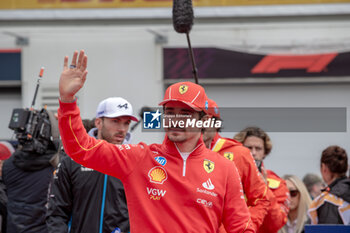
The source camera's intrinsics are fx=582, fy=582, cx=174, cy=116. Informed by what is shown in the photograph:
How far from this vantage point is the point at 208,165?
11.5ft

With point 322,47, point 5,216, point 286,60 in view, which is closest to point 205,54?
point 286,60

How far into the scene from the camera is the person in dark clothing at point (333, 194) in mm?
5594

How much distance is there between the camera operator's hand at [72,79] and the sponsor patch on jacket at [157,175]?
0.65 m

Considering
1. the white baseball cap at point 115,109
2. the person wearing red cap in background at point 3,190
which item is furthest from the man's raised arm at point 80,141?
the person wearing red cap in background at point 3,190

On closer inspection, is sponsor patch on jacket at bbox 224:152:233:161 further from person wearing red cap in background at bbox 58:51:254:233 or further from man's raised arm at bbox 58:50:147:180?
man's raised arm at bbox 58:50:147:180

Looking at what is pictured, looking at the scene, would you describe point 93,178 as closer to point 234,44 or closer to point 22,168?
point 22,168

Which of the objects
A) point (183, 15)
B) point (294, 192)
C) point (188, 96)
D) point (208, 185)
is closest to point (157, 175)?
point (208, 185)

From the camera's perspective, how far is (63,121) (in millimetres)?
3062

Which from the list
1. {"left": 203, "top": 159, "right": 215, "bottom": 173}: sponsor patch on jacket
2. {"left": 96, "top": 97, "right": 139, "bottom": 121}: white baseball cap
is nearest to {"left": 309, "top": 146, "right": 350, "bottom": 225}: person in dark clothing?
{"left": 96, "top": 97, "right": 139, "bottom": 121}: white baseball cap

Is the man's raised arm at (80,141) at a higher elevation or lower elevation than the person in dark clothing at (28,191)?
higher

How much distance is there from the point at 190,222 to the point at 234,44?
9009 mm

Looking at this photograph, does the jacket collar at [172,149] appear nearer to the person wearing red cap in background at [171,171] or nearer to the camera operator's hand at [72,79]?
the person wearing red cap in background at [171,171]

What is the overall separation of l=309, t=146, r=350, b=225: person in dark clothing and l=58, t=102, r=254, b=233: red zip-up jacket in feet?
7.99

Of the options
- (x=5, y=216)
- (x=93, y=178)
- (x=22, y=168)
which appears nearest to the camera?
(x=93, y=178)
